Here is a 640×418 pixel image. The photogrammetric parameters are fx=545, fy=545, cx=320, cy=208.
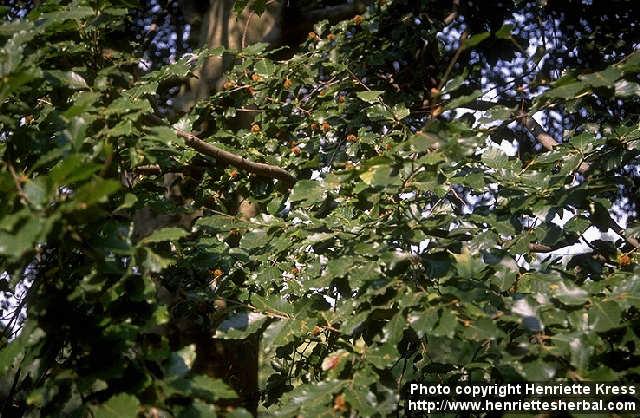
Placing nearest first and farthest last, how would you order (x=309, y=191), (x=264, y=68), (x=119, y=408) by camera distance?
(x=119, y=408) < (x=309, y=191) < (x=264, y=68)

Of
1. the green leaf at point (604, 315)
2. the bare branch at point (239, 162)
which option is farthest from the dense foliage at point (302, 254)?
the bare branch at point (239, 162)

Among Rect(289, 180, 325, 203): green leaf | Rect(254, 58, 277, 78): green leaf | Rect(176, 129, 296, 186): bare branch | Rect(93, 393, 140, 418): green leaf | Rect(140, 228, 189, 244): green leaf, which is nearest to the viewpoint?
Rect(93, 393, 140, 418): green leaf

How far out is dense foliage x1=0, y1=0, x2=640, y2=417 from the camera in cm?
113

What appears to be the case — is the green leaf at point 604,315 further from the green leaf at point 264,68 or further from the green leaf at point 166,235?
the green leaf at point 264,68

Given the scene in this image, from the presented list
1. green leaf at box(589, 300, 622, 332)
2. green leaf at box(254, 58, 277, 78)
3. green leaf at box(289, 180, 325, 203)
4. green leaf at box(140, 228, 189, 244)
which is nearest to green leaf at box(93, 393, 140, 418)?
green leaf at box(140, 228, 189, 244)

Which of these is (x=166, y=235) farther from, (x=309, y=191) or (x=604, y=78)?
(x=604, y=78)

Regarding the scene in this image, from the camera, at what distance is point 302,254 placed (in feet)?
7.04

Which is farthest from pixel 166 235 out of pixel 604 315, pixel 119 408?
pixel 604 315

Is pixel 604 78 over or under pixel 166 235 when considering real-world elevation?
over

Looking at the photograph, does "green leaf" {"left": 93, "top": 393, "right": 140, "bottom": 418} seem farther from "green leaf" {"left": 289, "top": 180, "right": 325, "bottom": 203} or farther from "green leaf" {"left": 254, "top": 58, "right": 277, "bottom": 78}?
"green leaf" {"left": 254, "top": 58, "right": 277, "bottom": 78}

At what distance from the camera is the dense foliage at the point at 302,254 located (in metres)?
1.13

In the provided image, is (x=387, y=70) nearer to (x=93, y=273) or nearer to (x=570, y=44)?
(x=570, y=44)

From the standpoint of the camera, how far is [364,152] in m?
2.34

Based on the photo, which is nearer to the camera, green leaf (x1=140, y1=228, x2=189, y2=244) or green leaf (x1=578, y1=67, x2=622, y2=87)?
green leaf (x1=140, y1=228, x2=189, y2=244)
